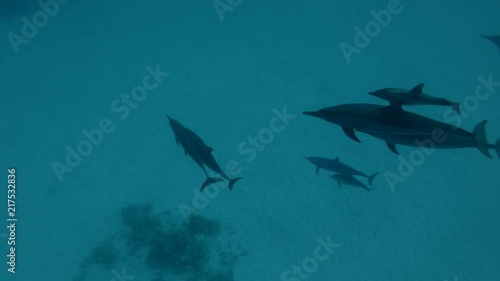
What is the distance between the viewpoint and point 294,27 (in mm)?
18359

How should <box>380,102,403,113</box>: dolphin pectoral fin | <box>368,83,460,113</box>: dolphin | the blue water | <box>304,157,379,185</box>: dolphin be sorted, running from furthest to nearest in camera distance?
1. the blue water
2. <box>304,157,379,185</box>: dolphin
3. <box>368,83,460,113</box>: dolphin
4. <box>380,102,403,113</box>: dolphin pectoral fin

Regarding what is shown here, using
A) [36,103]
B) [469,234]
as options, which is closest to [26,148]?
[36,103]

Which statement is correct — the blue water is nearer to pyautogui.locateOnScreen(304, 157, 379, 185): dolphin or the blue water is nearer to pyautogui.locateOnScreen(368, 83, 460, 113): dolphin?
pyautogui.locateOnScreen(304, 157, 379, 185): dolphin

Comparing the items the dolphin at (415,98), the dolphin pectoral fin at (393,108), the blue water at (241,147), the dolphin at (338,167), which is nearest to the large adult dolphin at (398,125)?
the dolphin pectoral fin at (393,108)

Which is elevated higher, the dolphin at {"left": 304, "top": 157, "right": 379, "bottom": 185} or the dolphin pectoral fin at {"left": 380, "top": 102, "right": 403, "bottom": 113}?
the dolphin pectoral fin at {"left": 380, "top": 102, "right": 403, "bottom": 113}

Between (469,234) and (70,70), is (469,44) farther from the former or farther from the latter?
(70,70)

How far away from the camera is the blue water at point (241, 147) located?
11312mm

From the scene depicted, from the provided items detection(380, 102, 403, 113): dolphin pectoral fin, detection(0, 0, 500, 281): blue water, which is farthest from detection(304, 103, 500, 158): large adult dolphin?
detection(0, 0, 500, 281): blue water

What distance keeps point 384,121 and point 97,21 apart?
69.6ft

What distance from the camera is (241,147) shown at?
13.5m

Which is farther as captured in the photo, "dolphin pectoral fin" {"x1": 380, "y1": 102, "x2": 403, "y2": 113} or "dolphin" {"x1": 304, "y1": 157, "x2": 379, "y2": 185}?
"dolphin" {"x1": 304, "y1": 157, "x2": 379, "y2": 185}

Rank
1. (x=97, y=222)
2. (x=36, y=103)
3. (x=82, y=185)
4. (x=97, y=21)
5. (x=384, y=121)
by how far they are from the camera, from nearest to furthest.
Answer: (x=384, y=121)
(x=97, y=222)
(x=82, y=185)
(x=36, y=103)
(x=97, y=21)

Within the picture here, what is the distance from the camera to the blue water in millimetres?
11312

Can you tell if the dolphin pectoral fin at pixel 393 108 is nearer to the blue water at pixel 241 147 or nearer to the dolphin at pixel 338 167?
the dolphin at pixel 338 167
